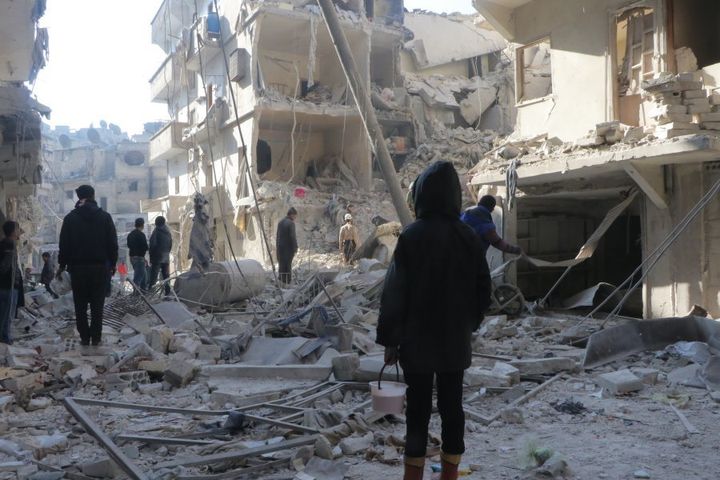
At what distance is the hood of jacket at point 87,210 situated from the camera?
249 inches

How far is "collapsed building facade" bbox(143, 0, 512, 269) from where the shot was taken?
20.5 m

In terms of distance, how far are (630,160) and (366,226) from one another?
459 inches

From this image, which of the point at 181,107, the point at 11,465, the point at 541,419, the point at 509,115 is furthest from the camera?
the point at 181,107

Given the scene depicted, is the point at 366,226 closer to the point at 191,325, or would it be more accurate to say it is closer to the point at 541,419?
the point at 191,325

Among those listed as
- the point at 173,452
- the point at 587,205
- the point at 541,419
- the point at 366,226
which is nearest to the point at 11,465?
the point at 173,452

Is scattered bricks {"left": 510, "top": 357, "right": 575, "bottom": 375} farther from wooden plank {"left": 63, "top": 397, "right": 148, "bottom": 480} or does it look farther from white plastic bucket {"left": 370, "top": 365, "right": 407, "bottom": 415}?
wooden plank {"left": 63, "top": 397, "right": 148, "bottom": 480}

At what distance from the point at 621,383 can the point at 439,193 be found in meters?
2.99

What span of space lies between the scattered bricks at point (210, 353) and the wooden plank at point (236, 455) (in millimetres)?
3047

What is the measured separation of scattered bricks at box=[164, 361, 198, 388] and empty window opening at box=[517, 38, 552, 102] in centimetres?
919

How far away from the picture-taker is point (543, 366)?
561 cm

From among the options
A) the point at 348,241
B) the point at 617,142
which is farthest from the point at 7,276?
the point at 348,241

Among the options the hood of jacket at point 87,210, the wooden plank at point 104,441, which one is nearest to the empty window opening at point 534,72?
the hood of jacket at point 87,210

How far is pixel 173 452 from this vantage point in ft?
12.1

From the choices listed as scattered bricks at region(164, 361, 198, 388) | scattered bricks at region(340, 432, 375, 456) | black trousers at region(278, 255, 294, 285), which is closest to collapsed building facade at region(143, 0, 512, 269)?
black trousers at region(278, 255, 294, 285)
